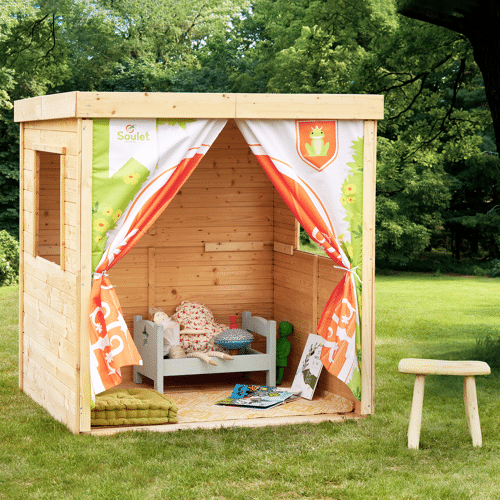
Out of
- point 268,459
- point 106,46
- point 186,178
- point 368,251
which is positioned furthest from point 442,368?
point 106,46

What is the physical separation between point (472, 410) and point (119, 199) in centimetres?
297

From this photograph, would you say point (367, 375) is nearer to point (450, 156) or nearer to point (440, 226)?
point (450, 156)

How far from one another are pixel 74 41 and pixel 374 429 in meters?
22.1

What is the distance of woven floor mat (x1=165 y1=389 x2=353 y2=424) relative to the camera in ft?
22.6

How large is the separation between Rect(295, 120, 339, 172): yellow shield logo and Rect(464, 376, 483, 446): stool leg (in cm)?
196

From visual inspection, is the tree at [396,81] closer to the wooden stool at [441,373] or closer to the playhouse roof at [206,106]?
the playhouse roof at [206,106]

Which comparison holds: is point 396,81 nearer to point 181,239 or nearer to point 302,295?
point 181,239

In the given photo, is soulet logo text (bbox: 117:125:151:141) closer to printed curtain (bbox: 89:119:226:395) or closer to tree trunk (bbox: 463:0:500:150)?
printed curtain (bbox: 89:119:226:395)

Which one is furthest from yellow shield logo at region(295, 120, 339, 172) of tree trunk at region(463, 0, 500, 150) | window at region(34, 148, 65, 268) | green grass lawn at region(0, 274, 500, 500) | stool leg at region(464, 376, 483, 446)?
window at region(34, 148, 65, 268)

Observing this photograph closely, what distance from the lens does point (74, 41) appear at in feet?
85.7

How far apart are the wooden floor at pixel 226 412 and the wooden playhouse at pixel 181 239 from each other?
15cm

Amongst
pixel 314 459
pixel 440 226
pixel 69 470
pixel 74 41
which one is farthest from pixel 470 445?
pixel 74 41

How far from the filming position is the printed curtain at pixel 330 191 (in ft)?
21.3

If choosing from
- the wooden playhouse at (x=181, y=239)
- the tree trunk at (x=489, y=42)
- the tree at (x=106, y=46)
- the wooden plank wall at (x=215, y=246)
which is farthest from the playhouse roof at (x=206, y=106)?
the tree at (x=106, y=46)
